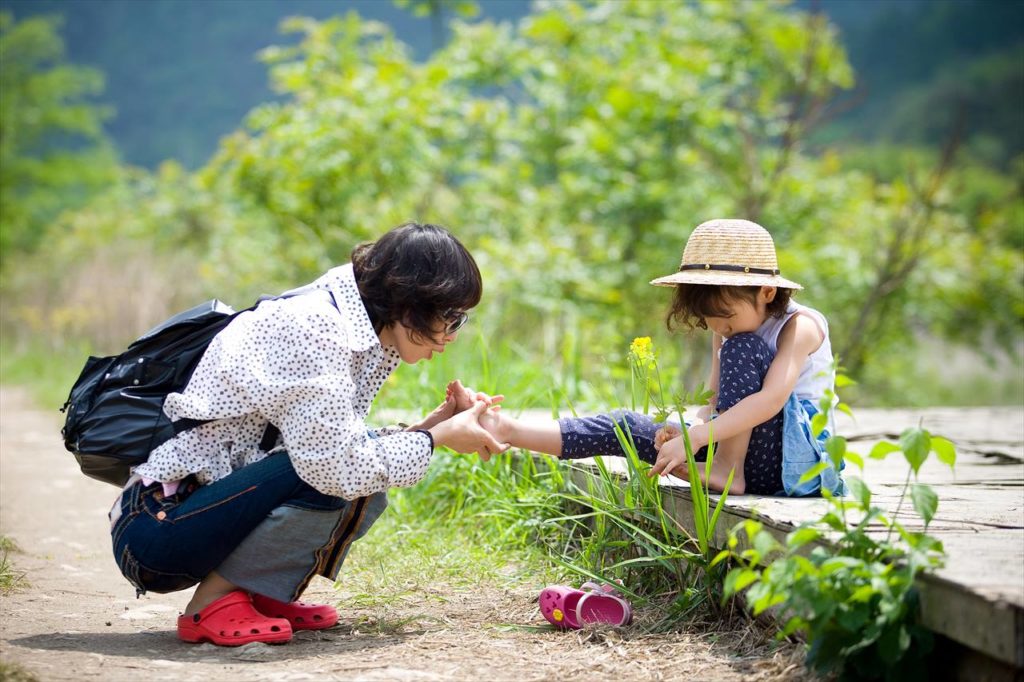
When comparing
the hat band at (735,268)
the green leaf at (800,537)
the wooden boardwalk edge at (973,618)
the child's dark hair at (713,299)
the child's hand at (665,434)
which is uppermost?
the hat band at (735,268)

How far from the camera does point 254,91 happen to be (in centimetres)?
3291

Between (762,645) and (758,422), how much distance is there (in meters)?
0.50

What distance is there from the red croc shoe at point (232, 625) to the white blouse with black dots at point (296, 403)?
28 centimetres

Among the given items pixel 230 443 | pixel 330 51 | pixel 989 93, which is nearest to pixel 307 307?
pixel 230 443

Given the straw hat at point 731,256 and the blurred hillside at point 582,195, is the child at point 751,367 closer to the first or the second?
the straw hat at point 731,256

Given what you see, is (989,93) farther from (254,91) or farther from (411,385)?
(411,385)

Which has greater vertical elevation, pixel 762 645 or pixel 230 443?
pixel 230 443

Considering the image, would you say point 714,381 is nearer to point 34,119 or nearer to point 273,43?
point 34,119

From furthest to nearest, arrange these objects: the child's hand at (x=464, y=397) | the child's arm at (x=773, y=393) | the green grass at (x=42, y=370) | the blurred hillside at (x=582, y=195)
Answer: the green grass at (x=42, y=370) → the blurred hillside at (x=582, y=195) → the child's hand at (x=464, y=397) → the child's arm at (x=773, y=393)

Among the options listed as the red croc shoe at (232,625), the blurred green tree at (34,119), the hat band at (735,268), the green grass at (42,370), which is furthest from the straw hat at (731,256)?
the blurred green tree at (34,119)

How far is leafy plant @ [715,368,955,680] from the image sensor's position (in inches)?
65.9

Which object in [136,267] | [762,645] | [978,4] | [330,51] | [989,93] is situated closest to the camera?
[762,645]

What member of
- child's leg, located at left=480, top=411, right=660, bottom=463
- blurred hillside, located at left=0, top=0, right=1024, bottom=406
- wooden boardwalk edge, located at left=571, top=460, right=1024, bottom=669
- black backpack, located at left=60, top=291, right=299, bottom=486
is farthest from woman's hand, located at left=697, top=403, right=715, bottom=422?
blurred hillside, located at left=0, top=0, right=1024, bottom=406

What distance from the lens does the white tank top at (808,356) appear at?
2498 millimetres
